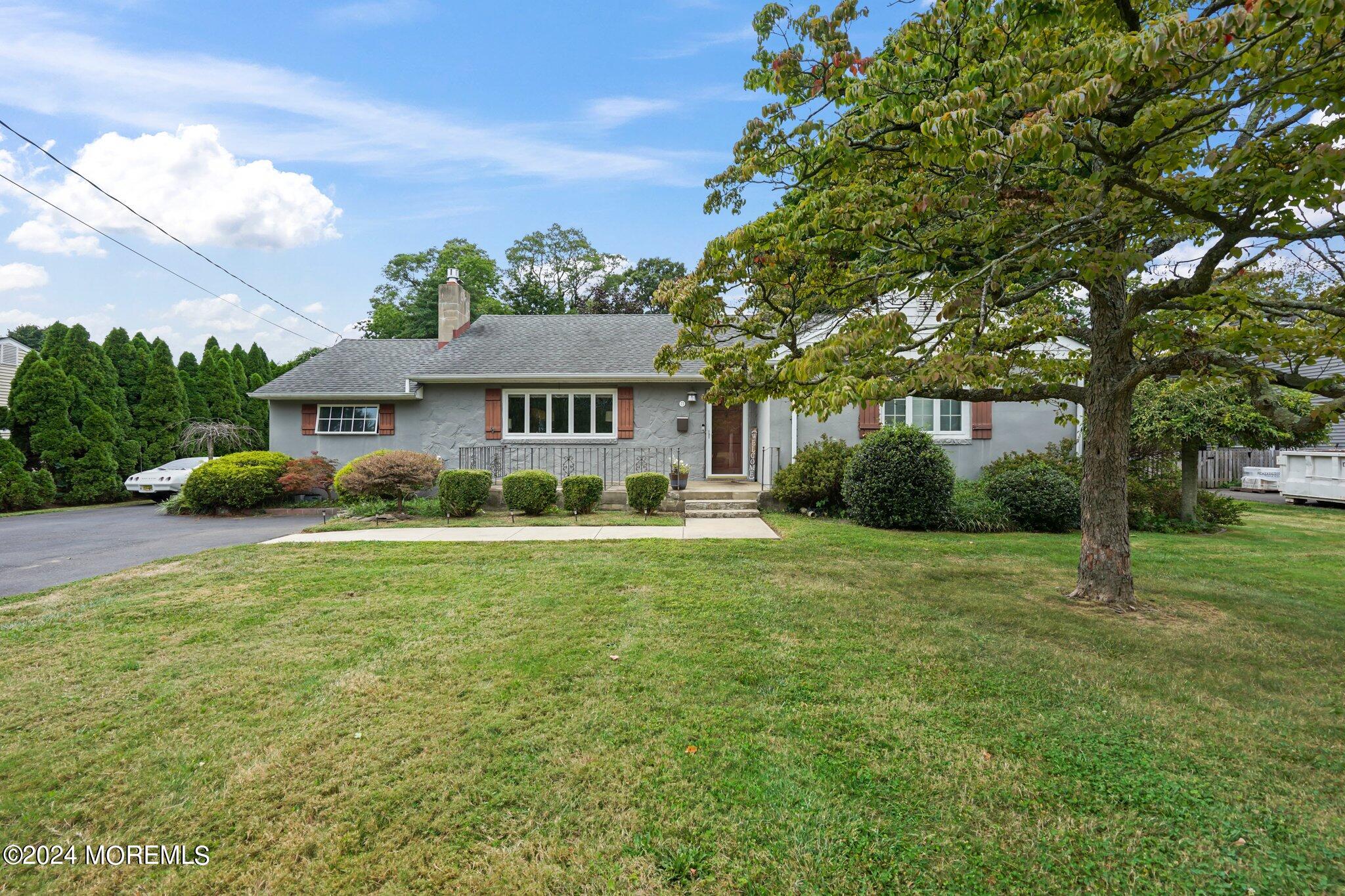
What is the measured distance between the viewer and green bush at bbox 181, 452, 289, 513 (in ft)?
39.5

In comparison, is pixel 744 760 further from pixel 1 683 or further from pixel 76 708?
pixel 1 683

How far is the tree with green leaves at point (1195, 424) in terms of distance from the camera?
9219mm

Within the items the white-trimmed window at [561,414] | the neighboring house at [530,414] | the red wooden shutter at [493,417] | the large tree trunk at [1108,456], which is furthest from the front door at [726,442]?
the large tree trunk at [1108,456]

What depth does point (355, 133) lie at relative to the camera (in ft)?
39.3

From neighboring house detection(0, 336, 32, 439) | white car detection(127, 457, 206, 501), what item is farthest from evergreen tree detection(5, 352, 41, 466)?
neighboring house detection(0, 336, 32, 439)

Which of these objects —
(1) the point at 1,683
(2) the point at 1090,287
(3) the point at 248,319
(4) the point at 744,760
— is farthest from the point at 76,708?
(3) the point at 248,319

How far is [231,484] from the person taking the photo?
12.1 m

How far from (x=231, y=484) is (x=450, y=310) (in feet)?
21.4

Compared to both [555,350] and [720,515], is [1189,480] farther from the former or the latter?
[555,350]

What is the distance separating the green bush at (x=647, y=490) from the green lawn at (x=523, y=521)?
0.19 metres

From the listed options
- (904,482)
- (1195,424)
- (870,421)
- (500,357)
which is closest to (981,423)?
(870,421)

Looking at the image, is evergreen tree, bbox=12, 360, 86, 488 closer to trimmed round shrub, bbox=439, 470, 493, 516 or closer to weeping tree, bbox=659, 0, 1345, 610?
trimmed round shrub, bbox=439, 470, 493, 516

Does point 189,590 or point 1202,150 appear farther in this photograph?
→ point 189,590

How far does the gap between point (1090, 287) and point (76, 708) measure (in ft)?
24.4
